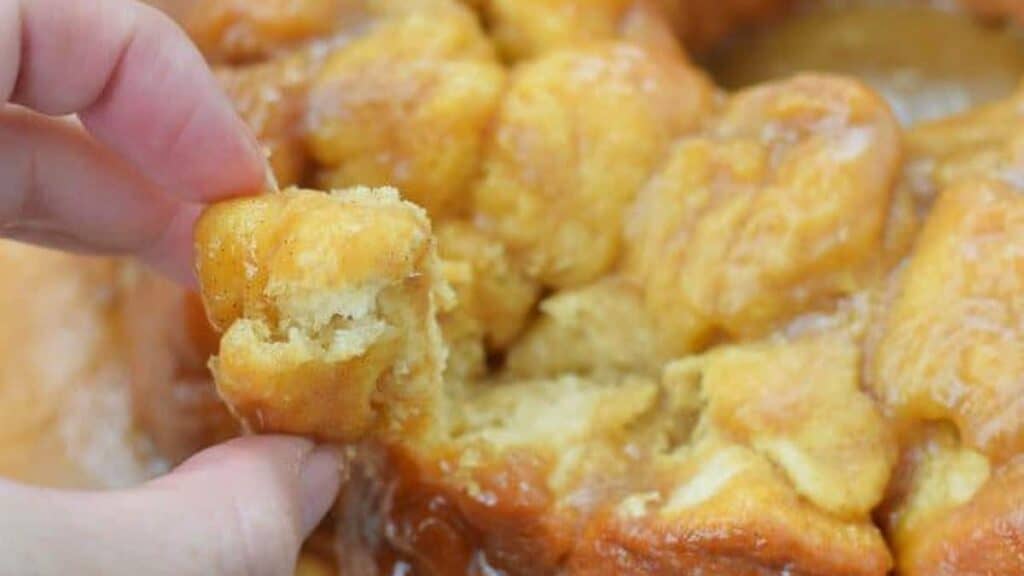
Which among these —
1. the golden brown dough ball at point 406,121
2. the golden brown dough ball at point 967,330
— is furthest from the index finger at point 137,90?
the golden brown dough ball at point 967,330

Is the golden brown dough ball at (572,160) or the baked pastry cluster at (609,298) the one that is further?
the golden brown dough ball at (572,160)

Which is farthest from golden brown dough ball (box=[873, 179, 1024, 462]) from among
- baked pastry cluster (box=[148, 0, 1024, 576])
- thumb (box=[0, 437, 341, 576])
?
thumb (box=[0, 437, 341, 576])

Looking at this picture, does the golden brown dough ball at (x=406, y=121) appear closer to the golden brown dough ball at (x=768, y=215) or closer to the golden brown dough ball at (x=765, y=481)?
the golden brown dough ball at (x=768, y=215)

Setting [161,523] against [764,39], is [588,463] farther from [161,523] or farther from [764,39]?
[764,39]

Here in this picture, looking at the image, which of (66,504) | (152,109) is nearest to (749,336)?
(152,109)

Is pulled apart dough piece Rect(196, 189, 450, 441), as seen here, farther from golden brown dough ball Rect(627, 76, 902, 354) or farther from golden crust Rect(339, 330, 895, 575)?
golden brown dough ball Rect(627, 76, 902, 354)

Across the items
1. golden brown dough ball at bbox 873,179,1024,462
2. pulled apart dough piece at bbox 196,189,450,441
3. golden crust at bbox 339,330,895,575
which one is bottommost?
golden crust at bbox 339,330,895,575
